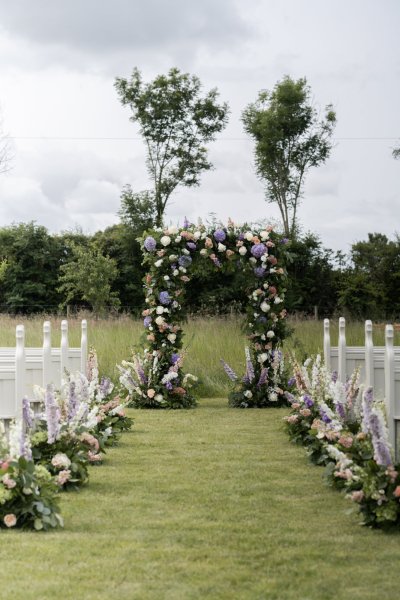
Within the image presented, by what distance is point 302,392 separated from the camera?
378 inches

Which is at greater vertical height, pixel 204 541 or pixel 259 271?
pixel 259 271

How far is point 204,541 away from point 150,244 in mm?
8821

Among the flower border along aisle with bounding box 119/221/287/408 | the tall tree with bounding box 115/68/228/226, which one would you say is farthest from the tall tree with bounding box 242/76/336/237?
the flower border along aisle with bounding box 119/221/287/408

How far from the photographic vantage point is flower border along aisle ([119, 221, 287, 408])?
1412cm

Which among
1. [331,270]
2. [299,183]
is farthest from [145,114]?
[331,270]

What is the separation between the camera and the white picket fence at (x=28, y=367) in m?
7.60

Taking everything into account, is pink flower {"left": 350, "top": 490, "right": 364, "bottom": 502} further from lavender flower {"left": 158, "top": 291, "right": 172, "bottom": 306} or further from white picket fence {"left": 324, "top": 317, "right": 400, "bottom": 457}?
lavender flower {"left": 158, "top": 291, "right": 172, "bottom": 306}

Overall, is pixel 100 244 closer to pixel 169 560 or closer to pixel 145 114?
pixel 145 114

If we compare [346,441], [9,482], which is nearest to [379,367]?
[346,441]

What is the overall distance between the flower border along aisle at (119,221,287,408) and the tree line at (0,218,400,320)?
40.5 feet

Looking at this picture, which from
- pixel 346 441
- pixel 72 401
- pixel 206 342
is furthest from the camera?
pixel 206 342

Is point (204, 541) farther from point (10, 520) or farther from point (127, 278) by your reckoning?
point (127, 278)

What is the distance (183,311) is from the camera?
14500 millimetres

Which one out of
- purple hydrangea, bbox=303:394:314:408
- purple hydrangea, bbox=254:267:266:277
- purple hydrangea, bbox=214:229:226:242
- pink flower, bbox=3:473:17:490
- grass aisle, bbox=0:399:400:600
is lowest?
grass aisle, bbox=0:399:400:600
